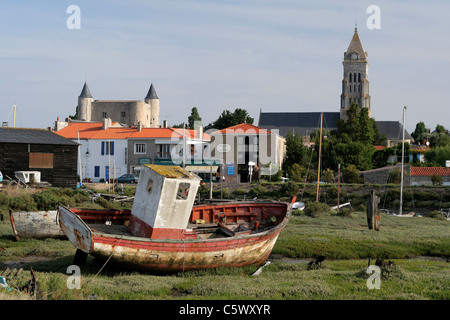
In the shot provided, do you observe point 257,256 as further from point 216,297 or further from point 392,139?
point 392,139

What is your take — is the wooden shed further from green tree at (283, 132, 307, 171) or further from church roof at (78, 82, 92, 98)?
church roof at (78, 82, 92, 98)

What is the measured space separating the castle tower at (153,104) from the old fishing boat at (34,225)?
9765 centimetres

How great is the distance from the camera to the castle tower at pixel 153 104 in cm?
11956

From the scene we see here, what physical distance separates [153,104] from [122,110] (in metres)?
9.49

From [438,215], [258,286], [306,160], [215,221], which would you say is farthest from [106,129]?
[258,286]

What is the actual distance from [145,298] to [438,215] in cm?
2900

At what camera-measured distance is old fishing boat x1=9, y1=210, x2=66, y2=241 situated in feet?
70.6

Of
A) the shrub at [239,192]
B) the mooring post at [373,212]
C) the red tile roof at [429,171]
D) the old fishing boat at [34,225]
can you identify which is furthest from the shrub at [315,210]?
the red tile roof at [429,171]

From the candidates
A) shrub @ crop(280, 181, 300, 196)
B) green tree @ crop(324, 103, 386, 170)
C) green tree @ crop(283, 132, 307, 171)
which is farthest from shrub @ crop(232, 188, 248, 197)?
green tree @ crop(324, 103, 386, 170)

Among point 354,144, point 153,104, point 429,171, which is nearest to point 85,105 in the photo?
point 153,104

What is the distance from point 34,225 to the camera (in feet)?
71.7

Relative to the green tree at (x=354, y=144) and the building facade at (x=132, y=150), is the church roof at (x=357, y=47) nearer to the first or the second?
the green tree at (x=354, y=144)

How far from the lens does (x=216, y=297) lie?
12570 millimetres

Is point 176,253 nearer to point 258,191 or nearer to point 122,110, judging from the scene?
point 258,191
